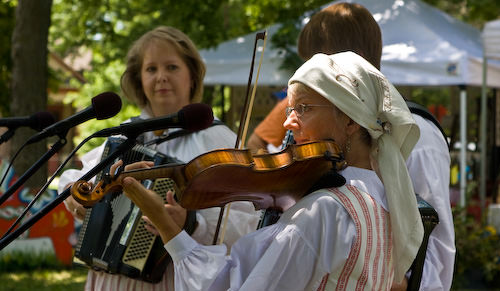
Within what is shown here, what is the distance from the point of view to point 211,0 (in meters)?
11.8

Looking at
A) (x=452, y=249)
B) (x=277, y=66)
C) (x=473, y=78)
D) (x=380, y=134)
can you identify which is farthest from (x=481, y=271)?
(x=380, y=134)

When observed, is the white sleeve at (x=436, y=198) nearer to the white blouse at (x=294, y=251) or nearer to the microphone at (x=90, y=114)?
the white blouse at (x=294, y=251)

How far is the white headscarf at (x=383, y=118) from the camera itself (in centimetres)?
210

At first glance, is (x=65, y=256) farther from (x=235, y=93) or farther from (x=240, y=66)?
(x=235, y=93)

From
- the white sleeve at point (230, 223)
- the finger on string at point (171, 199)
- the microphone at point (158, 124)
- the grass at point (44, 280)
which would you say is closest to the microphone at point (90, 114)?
the microphone at point (158, 124)

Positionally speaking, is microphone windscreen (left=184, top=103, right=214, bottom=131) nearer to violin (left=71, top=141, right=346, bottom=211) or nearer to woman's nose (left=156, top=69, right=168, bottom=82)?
violin (left=71, top=141, right=346, bottom=211)

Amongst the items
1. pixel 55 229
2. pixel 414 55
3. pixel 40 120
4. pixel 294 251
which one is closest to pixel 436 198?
pixel 294 251

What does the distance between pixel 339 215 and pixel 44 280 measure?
22.8 feet

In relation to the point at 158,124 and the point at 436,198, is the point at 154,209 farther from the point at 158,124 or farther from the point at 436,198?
the point at 436,198

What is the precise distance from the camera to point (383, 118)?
216cm

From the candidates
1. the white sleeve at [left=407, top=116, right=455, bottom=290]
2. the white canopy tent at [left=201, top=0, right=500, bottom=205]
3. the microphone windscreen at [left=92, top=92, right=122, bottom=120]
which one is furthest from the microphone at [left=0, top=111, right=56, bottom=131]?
the white canopy tent at [left=201, top=0, right=500, bottom=205]

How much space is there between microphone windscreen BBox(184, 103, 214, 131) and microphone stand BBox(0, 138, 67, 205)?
45cm

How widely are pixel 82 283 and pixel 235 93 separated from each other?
16.1 feet

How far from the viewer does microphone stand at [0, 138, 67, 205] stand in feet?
7.59
